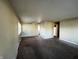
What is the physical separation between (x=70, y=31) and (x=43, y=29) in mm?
4621

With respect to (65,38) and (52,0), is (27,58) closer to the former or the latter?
(52,0)

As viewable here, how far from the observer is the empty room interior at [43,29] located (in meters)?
2.67

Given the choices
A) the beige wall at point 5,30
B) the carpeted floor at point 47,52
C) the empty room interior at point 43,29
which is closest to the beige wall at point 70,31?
the empty room interior at point 43,29

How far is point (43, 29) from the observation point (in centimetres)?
1197

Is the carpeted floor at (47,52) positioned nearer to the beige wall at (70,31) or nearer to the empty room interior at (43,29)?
the empty room interior at (43,29)

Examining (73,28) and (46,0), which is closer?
(46,0)

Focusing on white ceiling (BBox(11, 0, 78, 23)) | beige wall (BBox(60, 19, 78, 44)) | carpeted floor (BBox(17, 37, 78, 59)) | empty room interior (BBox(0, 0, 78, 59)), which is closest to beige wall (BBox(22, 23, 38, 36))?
empty room interior (BBox(0, 0, 78, 59))

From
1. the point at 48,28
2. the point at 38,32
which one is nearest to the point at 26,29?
the point at 38,32

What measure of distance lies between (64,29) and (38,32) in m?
6.37

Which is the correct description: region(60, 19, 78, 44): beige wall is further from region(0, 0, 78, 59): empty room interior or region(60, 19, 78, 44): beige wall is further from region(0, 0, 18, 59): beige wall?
region(0, 0, 18, 59): beige wall

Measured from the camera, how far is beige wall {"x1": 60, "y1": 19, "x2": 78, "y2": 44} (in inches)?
284

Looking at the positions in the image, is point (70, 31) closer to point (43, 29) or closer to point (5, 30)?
point (43, 29)

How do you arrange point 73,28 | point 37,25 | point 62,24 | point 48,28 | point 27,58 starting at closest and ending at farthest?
point 27,58
point 73,28
point 62,24
point 48,28
point 37,25

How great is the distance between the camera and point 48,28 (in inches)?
436
